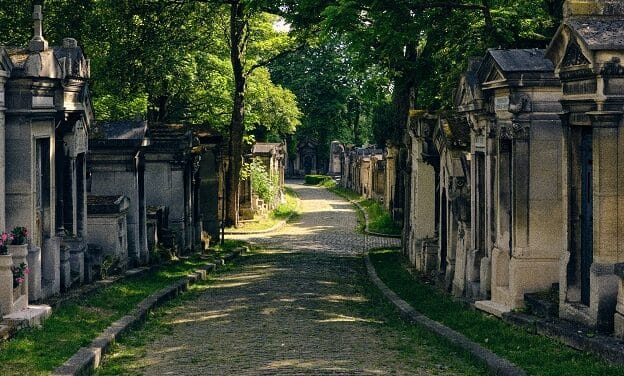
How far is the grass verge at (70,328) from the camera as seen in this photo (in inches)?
361

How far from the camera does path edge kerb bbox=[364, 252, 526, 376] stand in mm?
9125

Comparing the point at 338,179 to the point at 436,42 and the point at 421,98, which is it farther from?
the point at 436,42

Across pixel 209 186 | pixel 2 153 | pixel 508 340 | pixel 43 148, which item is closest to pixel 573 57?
pixel 508 340

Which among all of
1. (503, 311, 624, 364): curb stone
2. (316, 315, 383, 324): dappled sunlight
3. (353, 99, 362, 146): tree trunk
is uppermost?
(353, 99, 362, 146): tree trunk

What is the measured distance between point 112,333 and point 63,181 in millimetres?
4208

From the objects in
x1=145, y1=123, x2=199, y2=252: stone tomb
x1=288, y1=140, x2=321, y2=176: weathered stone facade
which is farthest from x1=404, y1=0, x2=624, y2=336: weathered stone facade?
x1=288, y1=140, x2=321, y2=176: weathered stone facade

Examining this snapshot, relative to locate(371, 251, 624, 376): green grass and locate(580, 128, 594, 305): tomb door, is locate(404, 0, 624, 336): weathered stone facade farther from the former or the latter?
locate(371, 251, 624, 376): green grass

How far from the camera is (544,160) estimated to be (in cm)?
1243

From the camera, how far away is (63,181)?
584 inches

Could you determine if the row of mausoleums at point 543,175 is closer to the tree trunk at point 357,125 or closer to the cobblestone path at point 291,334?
the cobblestone path at point 291,334

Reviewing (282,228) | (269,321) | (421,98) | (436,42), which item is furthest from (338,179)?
(269,321)

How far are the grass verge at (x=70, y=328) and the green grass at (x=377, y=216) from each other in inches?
710

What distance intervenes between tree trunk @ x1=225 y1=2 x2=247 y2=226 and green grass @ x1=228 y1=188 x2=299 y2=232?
Answer: 1.03 metres

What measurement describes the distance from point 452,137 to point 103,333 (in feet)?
23.5
